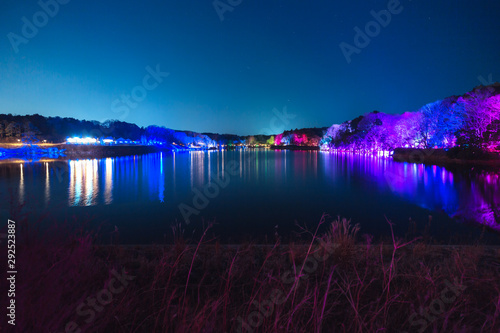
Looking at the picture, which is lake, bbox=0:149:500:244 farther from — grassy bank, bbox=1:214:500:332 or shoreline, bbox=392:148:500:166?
shoreline, bbox=392:148:500:166

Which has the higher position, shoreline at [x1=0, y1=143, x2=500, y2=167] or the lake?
shoreline at [x1=0, y1=143, x2=500, y2=167]

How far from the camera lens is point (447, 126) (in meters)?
48.2

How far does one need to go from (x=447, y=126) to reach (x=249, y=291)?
192 feet

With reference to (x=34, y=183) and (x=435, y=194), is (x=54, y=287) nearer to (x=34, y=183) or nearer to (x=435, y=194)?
(x=435, y=194)

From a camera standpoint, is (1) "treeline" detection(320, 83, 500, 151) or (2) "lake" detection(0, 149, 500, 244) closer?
(2) "lake" detection(0, 149, 500, 244)

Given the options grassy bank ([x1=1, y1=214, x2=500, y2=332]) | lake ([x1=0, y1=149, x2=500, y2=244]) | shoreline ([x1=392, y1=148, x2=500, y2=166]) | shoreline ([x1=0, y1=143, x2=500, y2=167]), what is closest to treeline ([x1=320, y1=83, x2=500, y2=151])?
shoreline ([x1=392, y1=148, x2=500, y2=166])

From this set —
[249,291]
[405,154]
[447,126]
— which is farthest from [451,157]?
[249,291]

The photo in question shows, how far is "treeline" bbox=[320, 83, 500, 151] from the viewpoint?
39531 millimetres

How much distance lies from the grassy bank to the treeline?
1835 inches

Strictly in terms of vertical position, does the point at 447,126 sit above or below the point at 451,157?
above

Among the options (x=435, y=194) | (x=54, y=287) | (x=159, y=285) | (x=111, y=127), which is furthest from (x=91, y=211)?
(x=111, y=127)

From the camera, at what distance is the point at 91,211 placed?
13617mm

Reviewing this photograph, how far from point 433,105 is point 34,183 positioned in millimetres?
70177

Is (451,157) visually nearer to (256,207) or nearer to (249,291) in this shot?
(256,207)
